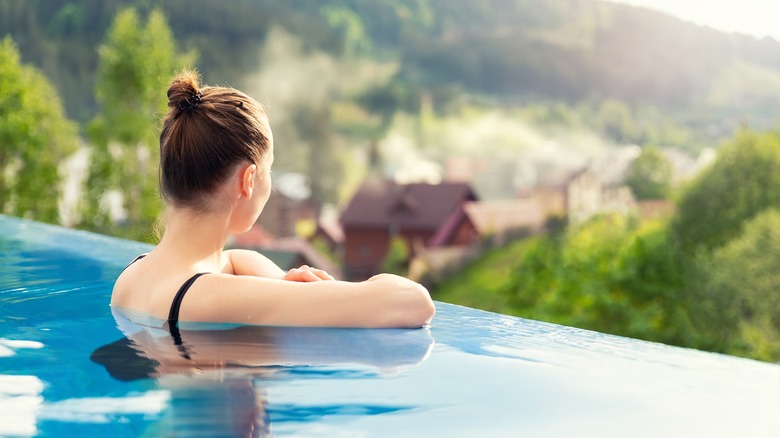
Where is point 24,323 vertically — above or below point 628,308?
above

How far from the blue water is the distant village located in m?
A: 13.7

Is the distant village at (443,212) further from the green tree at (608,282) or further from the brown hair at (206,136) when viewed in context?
the brown hair at (206,136)

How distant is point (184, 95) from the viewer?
1.36m

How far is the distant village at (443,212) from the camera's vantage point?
16016 mm

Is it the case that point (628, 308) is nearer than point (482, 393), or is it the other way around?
point (482, 393)

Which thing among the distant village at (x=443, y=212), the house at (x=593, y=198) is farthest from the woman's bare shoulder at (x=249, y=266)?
the house at (x=593, y=198)

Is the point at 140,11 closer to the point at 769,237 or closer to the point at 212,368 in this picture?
the point at 769,237

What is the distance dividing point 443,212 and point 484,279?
6.24 feet

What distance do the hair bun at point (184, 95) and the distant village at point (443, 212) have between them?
1361cm

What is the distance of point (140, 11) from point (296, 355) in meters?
15.6

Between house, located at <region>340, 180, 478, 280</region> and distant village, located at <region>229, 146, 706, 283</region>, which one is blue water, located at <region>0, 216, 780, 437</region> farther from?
house, located at <region>340, 180, 478, 280</region>

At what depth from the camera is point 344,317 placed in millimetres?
1358

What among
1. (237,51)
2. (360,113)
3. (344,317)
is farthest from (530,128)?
(344,317)

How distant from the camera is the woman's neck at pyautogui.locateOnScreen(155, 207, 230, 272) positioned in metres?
1.43
